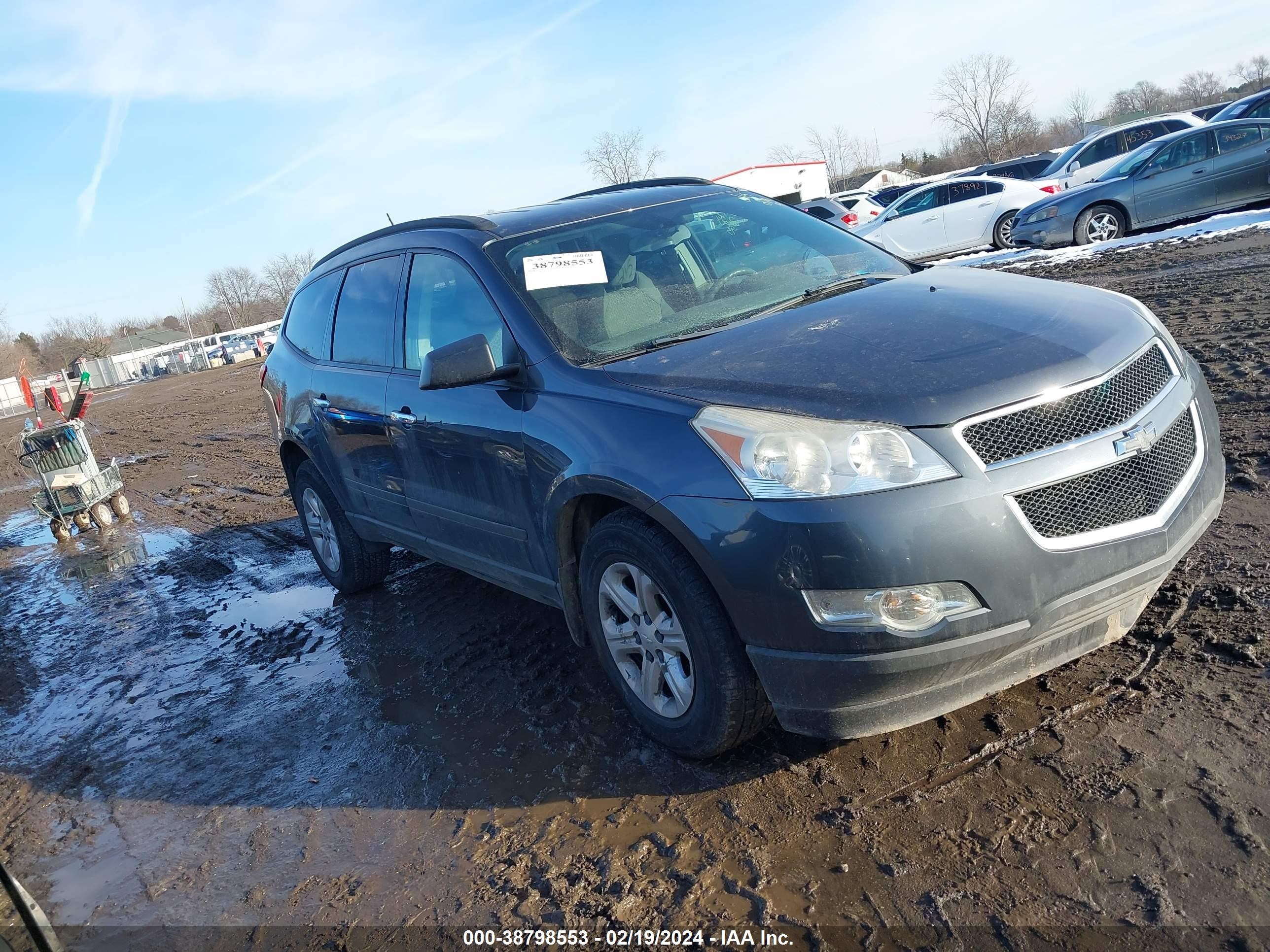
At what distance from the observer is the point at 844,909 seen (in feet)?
7.92

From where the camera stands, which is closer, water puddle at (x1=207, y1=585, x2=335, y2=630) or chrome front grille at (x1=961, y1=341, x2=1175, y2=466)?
chrome front grille at (x1=961, y1=341, x2=1175, y2=466)

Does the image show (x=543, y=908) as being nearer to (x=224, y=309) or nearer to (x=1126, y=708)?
(x=1126, y=708)

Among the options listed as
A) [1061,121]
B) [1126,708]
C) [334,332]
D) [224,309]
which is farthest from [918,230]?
[224,309]

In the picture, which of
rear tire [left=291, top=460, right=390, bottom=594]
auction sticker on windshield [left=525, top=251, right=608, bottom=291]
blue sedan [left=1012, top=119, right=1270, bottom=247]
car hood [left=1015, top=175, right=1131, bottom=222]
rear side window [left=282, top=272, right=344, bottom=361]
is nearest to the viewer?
auction sticker on windshield [left=525, top=251, right=608, bottom=291]

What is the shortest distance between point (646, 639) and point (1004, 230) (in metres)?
16.5

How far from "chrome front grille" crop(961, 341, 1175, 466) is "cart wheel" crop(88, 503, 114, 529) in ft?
32.4

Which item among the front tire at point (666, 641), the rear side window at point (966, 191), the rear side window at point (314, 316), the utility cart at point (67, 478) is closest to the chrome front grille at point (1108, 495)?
the front tire at point (666, 641)

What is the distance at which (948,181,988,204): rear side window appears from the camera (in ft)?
58.3

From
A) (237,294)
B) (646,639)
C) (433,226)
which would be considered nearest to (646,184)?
(433,226)

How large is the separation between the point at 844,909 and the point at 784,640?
0.69m

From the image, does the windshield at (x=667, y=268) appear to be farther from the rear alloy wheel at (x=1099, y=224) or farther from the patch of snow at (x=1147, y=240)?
the rear alloy wheel at (x=1099, y=224)

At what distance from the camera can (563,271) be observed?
3.82m

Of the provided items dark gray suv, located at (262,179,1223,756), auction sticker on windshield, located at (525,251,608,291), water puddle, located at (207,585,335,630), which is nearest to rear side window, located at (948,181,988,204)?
dark gray suv, located at (262,179,1223,756)

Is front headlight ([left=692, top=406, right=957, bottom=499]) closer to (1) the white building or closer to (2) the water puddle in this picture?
(2) the water puddle
